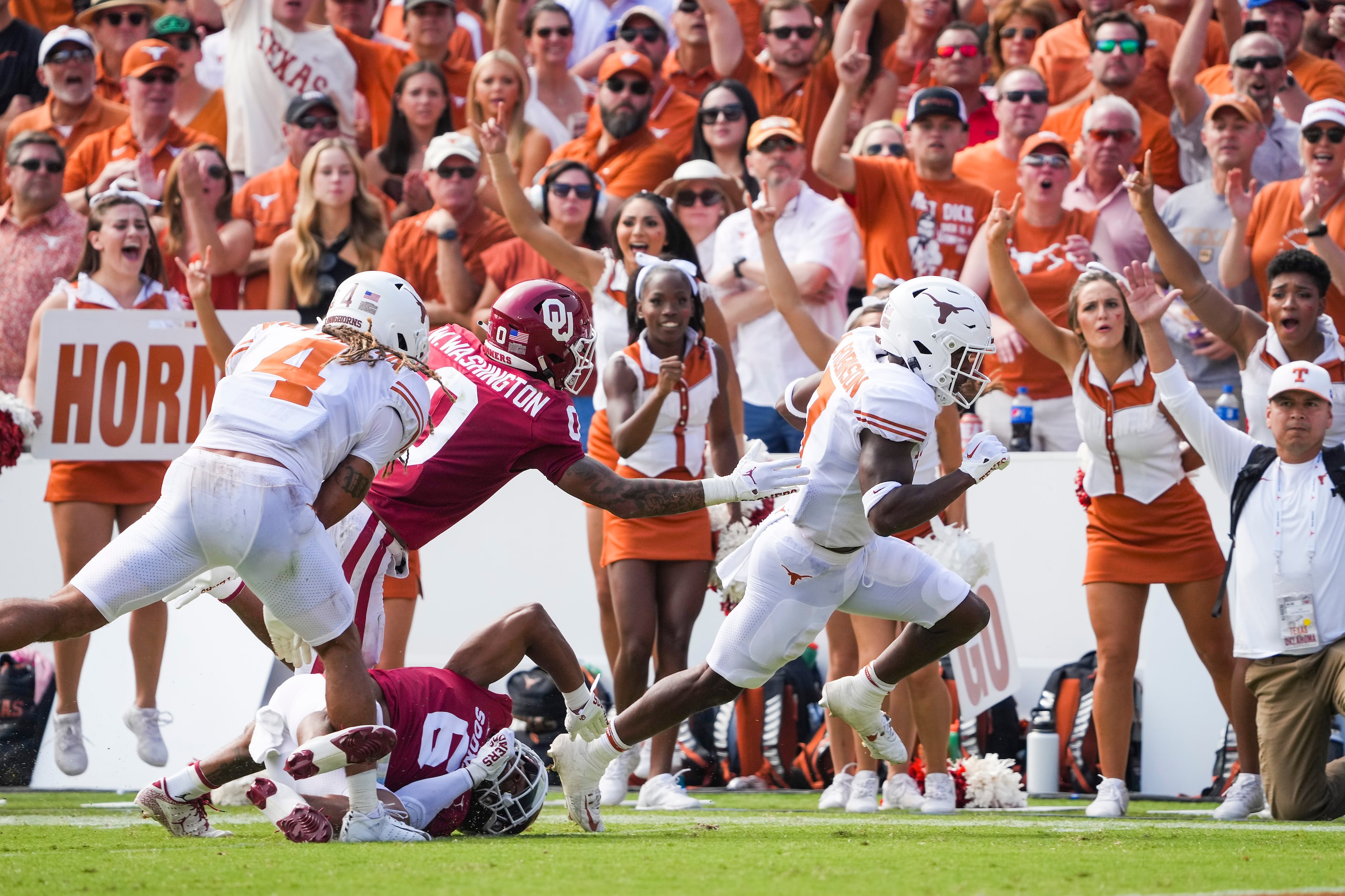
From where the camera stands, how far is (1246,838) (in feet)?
20.4

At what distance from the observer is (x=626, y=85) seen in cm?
1074

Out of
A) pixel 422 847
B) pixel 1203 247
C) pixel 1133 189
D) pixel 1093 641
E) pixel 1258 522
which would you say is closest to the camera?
pixel 422 847

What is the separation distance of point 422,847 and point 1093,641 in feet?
15.8

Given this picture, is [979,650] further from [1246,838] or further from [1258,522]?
[1246,838]

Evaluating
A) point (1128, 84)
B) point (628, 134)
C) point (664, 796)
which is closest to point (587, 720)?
point (664, 796)

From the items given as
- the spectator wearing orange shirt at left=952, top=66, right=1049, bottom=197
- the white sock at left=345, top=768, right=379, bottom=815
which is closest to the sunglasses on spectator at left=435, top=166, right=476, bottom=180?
the spectator wearing orange shirt at left=952, top=66, right=1049, bottom=197

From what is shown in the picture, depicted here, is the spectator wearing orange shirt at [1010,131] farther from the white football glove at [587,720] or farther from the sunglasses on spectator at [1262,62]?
the white football glove at [587,720]

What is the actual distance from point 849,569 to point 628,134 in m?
5.25

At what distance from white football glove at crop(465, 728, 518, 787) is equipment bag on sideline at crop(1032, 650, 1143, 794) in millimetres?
3769

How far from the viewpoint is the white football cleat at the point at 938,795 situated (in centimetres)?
750

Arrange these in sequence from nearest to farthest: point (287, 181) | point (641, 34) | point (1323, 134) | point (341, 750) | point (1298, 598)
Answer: point (341, 750)
point (1298, 598)
point (1323, 134)
point (287, 181)
point (641, 34)

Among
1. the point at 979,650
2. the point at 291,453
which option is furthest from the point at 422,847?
the point at 979,650

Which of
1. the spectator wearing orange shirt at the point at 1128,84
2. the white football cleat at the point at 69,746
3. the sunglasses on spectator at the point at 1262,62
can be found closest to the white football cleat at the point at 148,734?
the white football cleat at the point at 69,746

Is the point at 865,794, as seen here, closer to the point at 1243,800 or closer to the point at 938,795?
the point at 938,795
